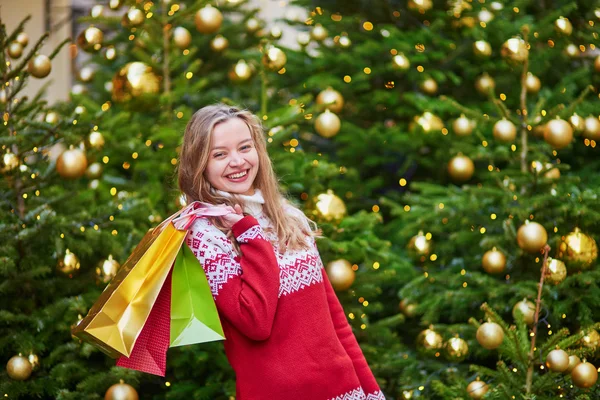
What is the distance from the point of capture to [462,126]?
4410mm

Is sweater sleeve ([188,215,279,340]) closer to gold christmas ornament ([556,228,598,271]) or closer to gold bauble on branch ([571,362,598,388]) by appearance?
gold bauble on branch ([571,362,598,388])

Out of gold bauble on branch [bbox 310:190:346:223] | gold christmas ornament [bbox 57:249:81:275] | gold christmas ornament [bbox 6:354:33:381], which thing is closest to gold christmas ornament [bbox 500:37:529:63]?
gold bauble on branch [bbox 310:190:346:223]

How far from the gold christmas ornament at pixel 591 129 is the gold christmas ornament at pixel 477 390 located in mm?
1703

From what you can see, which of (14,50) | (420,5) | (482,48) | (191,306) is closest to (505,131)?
(482,48)

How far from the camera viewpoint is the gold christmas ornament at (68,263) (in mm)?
3400

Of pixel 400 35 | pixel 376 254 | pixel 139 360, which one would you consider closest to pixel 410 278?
pixel 376 254

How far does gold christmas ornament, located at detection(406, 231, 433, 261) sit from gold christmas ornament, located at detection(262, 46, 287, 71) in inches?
50.7

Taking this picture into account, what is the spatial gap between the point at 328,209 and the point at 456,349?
923 mm

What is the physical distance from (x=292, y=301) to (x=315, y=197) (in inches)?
53.6

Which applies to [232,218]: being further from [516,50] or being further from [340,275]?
[516,50]

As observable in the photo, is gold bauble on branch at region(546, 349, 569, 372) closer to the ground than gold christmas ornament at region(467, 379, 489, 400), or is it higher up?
higher up

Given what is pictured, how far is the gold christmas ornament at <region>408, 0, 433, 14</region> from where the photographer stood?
4645mm

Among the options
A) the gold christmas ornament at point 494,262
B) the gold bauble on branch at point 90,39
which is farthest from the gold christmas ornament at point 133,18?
the gold christmas ornament at point 494,262

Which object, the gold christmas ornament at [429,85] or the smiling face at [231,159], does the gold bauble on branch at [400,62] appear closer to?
the gold christmas ornament at [429,85]
